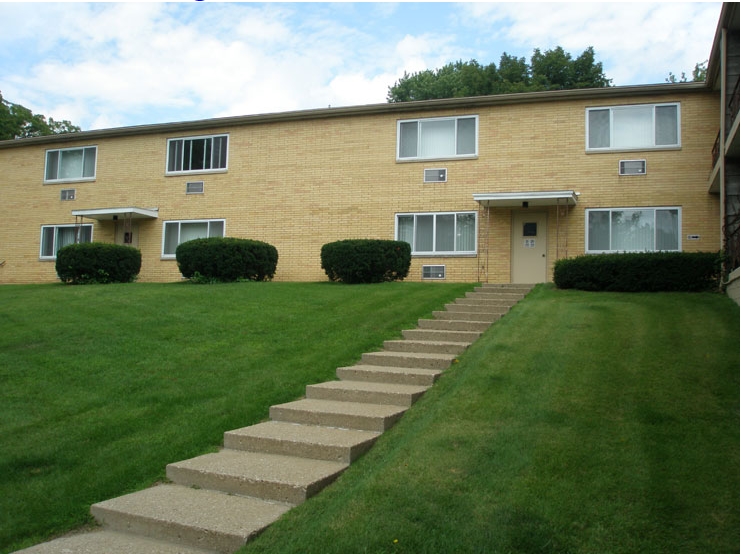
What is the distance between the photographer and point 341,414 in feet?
22.4

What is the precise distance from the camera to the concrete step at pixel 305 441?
604 cm

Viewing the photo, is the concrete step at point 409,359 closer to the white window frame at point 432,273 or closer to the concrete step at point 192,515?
the concrete step at point 192,515

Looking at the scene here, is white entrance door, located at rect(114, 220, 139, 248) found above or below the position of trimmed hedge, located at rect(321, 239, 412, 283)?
above

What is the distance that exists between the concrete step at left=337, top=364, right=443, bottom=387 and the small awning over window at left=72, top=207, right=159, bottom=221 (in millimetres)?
14153

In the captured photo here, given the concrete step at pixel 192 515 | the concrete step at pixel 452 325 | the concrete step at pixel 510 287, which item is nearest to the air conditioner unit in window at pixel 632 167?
the concrete step at pixel 510 287

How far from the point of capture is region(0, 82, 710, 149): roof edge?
16.7 metres

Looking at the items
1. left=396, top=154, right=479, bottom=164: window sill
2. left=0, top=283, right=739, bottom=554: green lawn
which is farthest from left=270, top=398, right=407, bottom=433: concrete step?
left=396, top=154, right=479, bottom=164: window sill

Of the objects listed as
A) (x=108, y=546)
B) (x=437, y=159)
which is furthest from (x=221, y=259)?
(x=108, y=546)

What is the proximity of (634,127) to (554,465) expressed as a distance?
14.1 metres

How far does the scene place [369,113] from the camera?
1902 cm

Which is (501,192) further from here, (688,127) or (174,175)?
(174,175)

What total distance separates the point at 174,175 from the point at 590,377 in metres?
17.1

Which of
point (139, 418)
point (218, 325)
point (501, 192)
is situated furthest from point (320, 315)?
point (501, 192)

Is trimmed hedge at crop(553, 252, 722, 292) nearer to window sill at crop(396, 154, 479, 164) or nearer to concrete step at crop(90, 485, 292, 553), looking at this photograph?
window sill at crop(396, 154, 479, 164)
